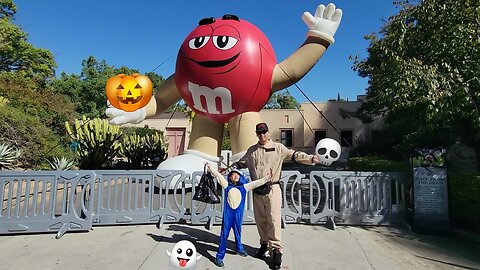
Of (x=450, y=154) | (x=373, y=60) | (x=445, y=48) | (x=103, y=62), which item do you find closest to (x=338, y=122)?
(x=373, y=60)

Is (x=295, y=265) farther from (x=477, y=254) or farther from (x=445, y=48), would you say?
(x=445, y=48)

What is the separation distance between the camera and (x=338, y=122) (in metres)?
23.9

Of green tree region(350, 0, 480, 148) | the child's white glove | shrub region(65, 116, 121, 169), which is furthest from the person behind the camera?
shrub region(65, 116, 121, 169)

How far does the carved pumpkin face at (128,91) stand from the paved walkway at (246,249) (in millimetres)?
2517

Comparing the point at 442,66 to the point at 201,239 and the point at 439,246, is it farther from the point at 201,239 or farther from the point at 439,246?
the point at 201,239

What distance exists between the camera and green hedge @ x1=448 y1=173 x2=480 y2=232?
4.98 m

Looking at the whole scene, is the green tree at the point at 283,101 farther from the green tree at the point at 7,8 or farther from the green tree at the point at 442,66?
the green tree at the point at 442,66

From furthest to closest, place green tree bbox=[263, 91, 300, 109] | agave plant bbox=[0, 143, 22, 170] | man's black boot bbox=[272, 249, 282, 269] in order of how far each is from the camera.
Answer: green tree bbox=[263, 91, 300, 109], agave plant bbox=[0, 143, 22, 170], man's black boot bbox=[272, 249, 282, 269]

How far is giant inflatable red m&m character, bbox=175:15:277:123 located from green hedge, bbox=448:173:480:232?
429 cm

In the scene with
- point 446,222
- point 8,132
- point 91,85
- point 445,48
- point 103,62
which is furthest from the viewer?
point 103,62

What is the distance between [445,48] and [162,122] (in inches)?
963

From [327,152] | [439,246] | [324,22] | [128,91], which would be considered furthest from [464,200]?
[128,91]

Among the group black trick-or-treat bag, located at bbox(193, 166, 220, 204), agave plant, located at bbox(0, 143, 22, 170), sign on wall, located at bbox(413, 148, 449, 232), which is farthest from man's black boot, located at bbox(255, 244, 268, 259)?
agave plant, located at bbox(0, 143, 22, 170)

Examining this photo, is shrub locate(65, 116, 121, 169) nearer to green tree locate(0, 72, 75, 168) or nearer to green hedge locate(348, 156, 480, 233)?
green tree locate(0, 72, 75, 168)
